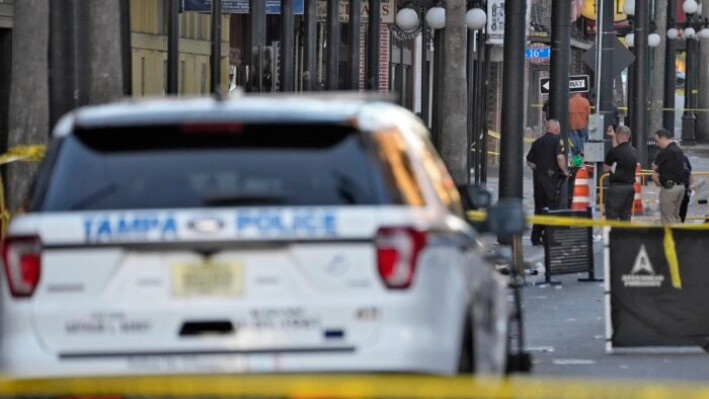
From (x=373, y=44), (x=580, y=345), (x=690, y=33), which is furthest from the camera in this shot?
(x=690, y=33)

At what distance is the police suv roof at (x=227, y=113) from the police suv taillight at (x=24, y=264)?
1.67 feet

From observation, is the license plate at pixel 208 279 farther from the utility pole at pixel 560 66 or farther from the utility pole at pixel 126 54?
the utility pole at pixel 560 66

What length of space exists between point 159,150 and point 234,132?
294 millimetres

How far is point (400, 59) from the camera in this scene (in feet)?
194

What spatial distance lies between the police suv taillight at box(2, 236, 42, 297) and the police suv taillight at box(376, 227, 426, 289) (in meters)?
1.27

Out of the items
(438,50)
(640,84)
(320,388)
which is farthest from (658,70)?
(320,388)

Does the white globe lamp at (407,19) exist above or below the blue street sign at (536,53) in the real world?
above

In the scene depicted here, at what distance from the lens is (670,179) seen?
28.2 metres

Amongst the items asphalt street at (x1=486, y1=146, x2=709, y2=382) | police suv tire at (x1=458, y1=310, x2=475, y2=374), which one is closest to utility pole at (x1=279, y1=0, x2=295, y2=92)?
asphalt street at (x1=486, y1=146, x2=709, y2=382)

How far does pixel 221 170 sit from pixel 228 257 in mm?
360

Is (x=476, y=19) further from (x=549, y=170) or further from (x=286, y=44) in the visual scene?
(x=549, y=170)

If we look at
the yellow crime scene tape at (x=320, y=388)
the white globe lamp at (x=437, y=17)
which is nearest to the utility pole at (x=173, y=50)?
the white globe lamp at (x=437, y=17)

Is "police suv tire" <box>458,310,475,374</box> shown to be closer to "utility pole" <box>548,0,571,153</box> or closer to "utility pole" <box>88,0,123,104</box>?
"utility pole" <box>88,0,123,104</box>

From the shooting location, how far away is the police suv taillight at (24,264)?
755 cm
